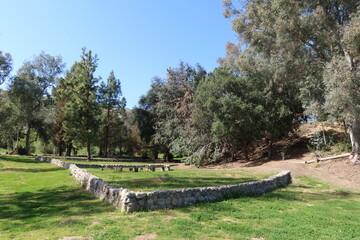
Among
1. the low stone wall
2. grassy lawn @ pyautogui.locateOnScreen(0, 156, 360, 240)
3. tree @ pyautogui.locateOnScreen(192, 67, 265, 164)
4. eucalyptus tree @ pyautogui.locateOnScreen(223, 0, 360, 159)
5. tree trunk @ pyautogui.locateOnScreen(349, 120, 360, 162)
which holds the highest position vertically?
eucalyptus tree @ pyautogui.locateOnScreen(223, 0, 360, 159)

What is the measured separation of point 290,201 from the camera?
30.2 feet

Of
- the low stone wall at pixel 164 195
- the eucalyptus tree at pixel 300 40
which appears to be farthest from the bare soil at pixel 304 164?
the low stone wall at pixel 164 195

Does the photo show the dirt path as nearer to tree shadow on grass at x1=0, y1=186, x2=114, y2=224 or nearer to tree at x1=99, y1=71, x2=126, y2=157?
tree shadow on grass at x1=0, y1=186, x2=114, y2=224

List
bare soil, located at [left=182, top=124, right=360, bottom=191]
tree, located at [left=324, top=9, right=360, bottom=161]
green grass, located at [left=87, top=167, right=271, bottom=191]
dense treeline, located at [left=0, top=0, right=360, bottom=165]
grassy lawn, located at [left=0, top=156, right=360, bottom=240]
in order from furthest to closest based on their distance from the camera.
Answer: dense treeline, located at [left=0, top=0, right=360, bottom=165]
bare soil, located at [left=182, top=124, right=360, bottom=191]
tree, located at [left=324, top=9, right=360, bottom=161]
green grass, located at [left=87, top=167, right=271, bottom=191]
grassy lawn, located at [left=0, top=156, right=360, bottom=240]

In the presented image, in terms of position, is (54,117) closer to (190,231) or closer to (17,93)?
(17,93)

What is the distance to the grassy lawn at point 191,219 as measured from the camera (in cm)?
559

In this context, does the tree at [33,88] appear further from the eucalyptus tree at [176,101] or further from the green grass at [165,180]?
the green grass at [165,180]

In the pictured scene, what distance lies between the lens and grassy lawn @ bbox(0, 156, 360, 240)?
220 inches

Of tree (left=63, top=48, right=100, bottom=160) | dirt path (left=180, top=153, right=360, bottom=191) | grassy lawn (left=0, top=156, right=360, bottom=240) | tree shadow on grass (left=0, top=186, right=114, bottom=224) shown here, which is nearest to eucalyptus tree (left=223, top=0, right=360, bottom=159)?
dirt path (left=180, top=153, right=360, bottom=191)

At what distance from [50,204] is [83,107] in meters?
24.5

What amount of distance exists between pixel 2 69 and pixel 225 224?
33.7 m

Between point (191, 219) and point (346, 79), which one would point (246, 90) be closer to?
point (346, 79)

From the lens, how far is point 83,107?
103 ft

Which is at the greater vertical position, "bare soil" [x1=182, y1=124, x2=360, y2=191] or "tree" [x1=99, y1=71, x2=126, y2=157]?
"tree" [x1=99, y1=71, x2=126, y2=157]
